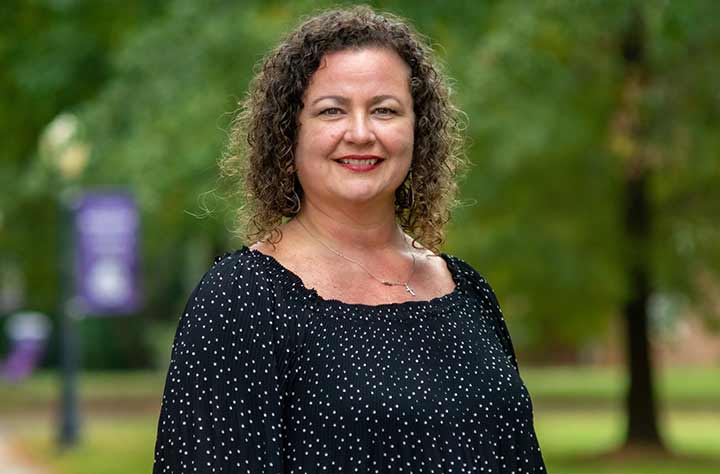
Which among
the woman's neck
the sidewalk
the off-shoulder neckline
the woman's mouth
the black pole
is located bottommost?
the off-shoulder neckline

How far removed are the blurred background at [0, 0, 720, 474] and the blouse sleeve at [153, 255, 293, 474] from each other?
6967 millimetres

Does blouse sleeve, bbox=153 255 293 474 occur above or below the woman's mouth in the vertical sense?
below

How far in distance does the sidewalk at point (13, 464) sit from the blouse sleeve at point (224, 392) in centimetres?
1417

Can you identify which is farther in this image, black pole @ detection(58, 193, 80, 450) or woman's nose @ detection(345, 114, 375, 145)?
black pole @ detection(58, 193, 80, 450)

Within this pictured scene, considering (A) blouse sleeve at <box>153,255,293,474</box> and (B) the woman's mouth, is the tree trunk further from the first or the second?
(A) blouse sleeve at <box>153,255,293,474</box>

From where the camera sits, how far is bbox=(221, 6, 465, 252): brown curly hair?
10.7 ft

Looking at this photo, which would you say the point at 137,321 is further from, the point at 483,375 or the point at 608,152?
the point at 483,375

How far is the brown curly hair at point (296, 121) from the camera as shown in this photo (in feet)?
10.7

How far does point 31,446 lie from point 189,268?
71.9ft

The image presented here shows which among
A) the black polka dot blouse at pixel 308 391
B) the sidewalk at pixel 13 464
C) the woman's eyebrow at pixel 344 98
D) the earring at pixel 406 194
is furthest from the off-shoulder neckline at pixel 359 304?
the sidewalk at pixel 13 464

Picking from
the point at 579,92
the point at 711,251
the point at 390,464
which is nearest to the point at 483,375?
the point at 390,464

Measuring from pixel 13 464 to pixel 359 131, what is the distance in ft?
49.8

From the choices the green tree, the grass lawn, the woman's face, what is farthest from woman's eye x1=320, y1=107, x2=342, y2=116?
the grass lawn

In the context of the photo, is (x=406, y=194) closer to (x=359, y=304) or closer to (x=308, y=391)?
(x=359, y=304)
